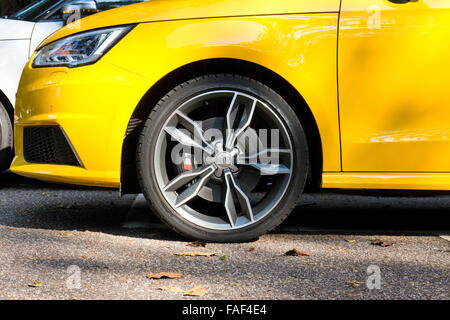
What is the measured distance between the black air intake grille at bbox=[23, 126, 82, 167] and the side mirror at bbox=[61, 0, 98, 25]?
218 cm

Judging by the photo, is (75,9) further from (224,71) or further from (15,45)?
(224,71)

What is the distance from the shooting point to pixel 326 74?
150 inches

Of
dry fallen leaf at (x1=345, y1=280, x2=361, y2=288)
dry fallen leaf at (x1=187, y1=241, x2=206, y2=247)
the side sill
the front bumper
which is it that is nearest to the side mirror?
the front bumper

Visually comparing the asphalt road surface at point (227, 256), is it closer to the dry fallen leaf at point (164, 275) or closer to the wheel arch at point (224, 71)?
the dry fallen leaf at point (164, 275)

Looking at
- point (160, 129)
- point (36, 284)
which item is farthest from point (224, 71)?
point (36, 284)

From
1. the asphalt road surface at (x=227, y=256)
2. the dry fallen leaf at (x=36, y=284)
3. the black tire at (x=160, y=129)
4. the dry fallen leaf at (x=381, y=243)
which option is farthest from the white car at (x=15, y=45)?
the dry fallen leaf at (x=381, y=243)

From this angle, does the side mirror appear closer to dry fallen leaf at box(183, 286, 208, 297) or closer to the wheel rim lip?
the wheel rim lip

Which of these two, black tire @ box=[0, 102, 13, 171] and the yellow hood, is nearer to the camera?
the yellow hood

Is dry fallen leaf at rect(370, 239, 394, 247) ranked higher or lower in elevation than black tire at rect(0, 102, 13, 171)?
lower

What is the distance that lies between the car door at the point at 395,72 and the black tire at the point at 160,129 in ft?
0.91

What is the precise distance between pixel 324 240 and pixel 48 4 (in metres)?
3.43

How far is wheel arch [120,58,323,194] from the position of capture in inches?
154

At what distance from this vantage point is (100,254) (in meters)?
3.73

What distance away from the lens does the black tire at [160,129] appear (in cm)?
392
